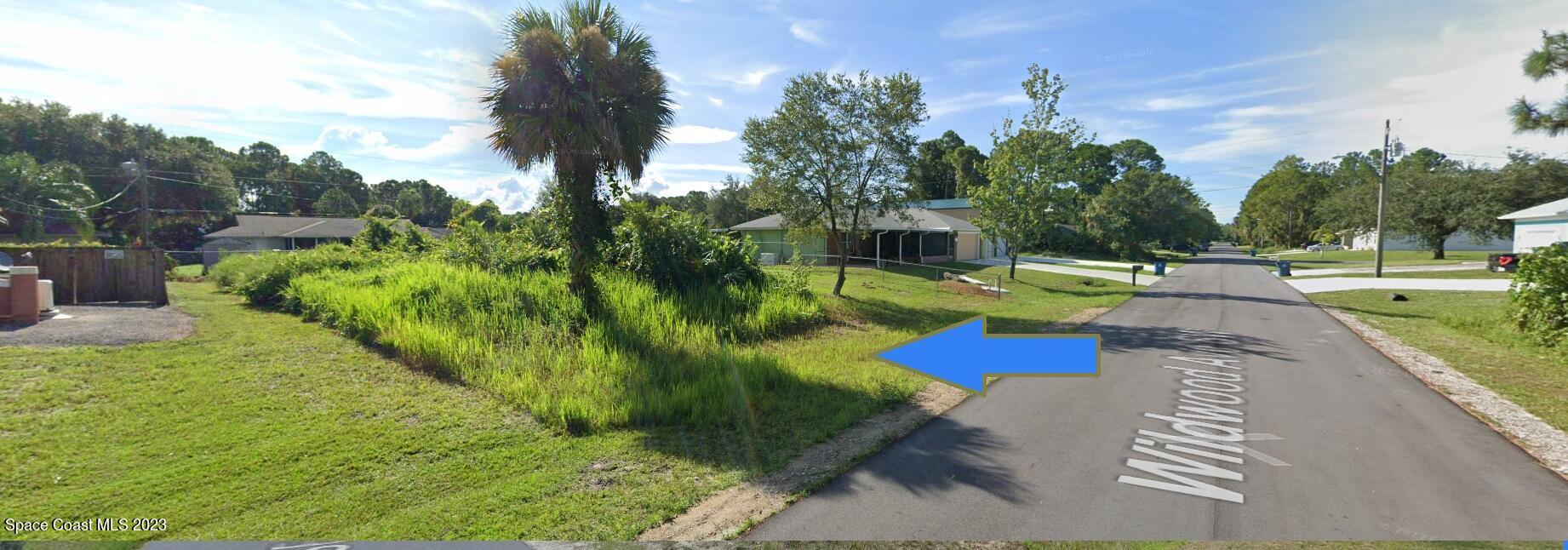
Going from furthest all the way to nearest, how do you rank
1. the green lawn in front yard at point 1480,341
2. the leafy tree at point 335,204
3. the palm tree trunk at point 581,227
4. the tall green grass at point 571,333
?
1. the leafy tree at point 335,204
2. the palm tree trunk at point 581,227
3. the green lawn in front yard at point 1480,341
4. the tall green grass at point 571,333

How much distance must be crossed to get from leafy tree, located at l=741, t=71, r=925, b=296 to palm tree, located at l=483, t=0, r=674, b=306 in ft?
18.5

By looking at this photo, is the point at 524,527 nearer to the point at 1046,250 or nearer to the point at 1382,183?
the point at 1382,183

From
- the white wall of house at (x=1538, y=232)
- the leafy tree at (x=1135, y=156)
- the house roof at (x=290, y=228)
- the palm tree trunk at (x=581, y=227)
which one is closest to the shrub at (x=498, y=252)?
the palm tree trunk at (x=581, y=227)

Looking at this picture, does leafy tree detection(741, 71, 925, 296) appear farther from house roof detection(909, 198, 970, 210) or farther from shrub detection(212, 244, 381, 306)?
house roof detection(909, 198, 970, 210)

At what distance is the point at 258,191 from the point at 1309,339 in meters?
82.9

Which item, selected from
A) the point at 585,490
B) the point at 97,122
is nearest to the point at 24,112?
the point at 97,122

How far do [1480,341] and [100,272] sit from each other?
27267 millimetres

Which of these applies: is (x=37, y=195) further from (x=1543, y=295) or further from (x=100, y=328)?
(x=1543, y=295)

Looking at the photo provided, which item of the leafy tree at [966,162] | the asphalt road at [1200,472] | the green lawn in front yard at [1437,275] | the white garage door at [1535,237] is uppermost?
the leafy tree at [966,162]

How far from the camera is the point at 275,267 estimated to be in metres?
14.3

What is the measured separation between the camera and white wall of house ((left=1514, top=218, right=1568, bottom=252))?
77.4 ft

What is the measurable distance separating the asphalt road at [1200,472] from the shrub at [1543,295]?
434 cm

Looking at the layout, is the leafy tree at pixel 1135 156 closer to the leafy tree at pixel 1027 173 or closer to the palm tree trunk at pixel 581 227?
the leafy tree at pixel 1027 173

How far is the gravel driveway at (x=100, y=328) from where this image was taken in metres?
8.02
